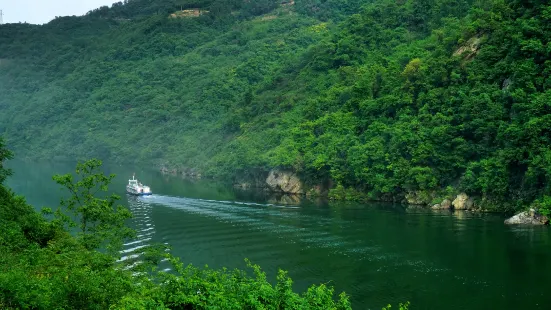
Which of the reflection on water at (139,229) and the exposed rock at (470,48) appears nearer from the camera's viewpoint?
the reflection on water at (139,229)

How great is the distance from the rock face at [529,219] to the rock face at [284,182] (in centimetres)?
2820

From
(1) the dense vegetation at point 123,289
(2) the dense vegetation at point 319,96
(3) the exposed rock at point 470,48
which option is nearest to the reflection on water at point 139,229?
(1) the dense vegetation at point 123,289

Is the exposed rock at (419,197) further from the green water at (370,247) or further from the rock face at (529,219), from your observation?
the rock face at (529,219)

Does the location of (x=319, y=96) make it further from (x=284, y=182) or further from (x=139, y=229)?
(x=139, y=229)

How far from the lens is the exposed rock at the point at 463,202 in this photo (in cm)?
5531

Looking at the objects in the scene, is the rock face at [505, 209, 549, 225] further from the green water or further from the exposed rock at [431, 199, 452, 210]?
the exposed rock at [431, 199, 452, 210]

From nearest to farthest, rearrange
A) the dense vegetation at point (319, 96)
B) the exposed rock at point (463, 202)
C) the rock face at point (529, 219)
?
the rock face at point (529, 219), the exposed rock at point (463, 202), the dense vegetation at point (319, 96)

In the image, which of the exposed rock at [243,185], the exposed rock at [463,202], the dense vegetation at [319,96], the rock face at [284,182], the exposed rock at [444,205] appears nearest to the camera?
the exposed rock at [463,202]

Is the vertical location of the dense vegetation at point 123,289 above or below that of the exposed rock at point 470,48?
below

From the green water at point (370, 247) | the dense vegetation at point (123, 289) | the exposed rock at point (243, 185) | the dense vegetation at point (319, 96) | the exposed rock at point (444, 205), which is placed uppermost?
the dense vegetation at point (319, 96)

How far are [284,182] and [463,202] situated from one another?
2442cm

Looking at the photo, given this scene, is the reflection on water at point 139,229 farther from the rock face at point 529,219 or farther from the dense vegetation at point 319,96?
the rock face at point 529,219

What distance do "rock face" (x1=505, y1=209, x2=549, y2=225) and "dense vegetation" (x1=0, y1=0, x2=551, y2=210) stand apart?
1074mm

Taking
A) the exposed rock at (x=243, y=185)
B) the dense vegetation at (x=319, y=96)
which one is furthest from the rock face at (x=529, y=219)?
the exposed rock at (x=243, y=185)
